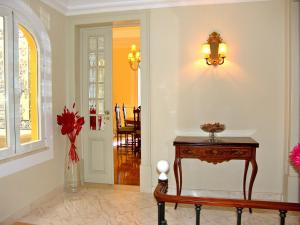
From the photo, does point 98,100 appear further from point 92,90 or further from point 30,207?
point 30,207

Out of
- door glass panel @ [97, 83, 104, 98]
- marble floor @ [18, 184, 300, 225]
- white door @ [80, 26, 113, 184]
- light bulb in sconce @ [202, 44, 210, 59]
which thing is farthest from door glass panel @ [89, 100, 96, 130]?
light bulb in sconce @ [202, 44, 210, 59]

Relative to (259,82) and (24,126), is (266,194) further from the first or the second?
(24,126)

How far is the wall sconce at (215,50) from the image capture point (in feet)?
12.0

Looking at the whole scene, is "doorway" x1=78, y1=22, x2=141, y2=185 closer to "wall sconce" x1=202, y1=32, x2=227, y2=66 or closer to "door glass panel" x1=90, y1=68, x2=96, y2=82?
"door glass panel" x1=90, y1=68, x2=96, y2=82

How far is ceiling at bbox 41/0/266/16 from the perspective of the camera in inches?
150

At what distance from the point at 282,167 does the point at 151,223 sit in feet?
6.36

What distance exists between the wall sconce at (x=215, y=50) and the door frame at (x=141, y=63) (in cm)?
85

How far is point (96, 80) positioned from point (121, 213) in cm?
215

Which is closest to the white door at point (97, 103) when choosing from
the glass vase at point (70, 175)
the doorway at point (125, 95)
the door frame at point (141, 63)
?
the door frame at point (141, 63)

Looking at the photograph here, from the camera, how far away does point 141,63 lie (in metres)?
3.99

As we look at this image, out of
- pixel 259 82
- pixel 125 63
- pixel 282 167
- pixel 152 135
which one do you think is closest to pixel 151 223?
pixel 152 135

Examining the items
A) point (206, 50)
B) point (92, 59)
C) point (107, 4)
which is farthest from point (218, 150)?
point (107, 4)

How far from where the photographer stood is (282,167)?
12.0 ft

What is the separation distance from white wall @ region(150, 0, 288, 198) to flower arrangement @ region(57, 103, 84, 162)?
1.12 meters
